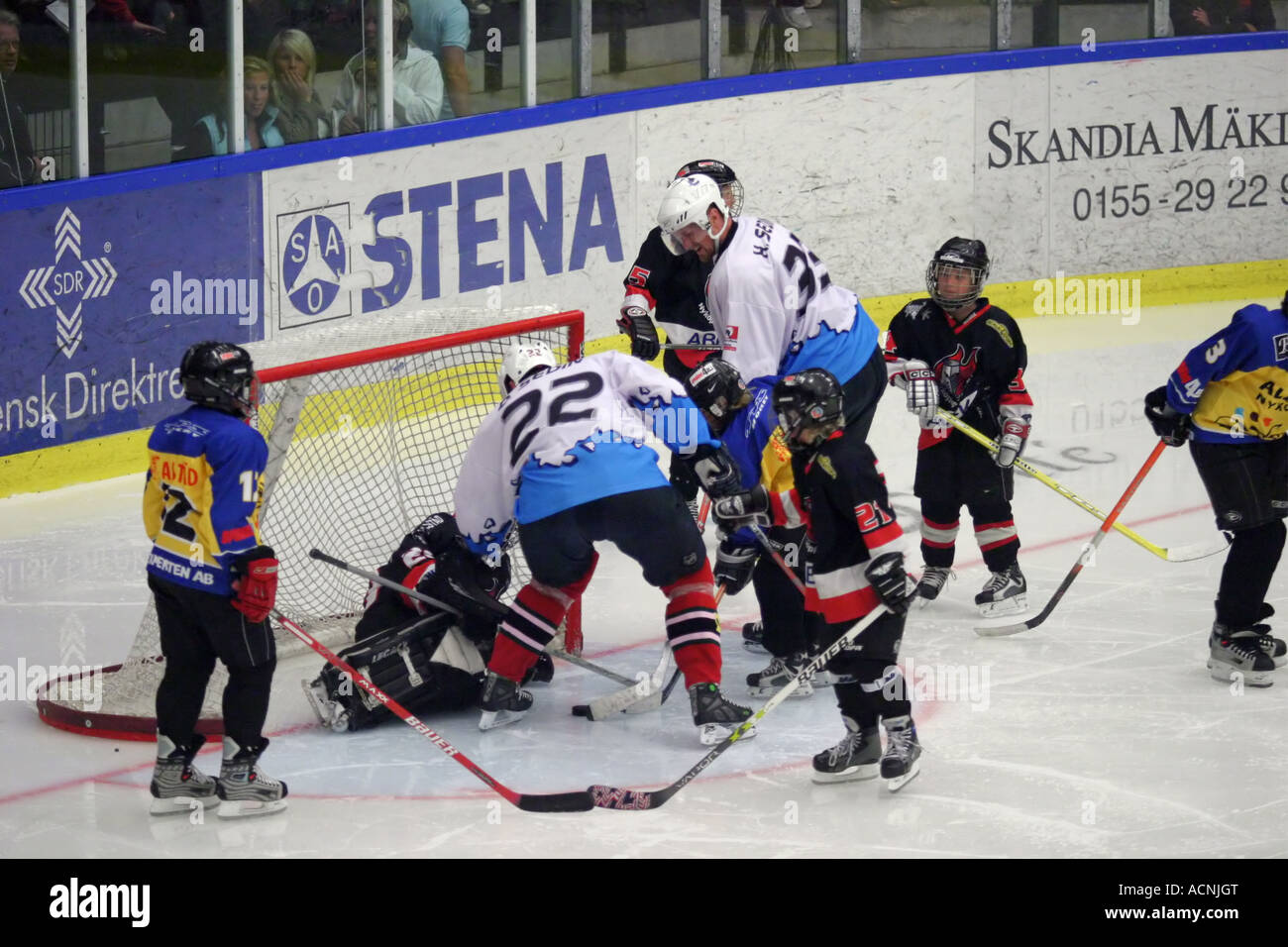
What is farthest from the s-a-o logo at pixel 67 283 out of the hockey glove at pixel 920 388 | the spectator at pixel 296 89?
the hockey glove at pixel 920 388

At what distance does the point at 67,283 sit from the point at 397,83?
73.8 inches

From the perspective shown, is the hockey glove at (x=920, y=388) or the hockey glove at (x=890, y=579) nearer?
the hockey glove at (x=890, y=579)

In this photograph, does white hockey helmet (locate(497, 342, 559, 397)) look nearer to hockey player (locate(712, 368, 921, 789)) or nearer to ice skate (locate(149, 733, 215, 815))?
hockey player (locate(712, 368, 921, 789))

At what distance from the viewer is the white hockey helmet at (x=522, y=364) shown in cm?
477

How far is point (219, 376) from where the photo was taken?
4008 millimetres

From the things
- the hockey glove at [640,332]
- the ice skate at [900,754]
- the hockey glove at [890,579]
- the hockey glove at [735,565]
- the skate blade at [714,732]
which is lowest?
the skate blade at [714,732]

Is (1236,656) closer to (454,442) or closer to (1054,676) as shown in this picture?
(1054,676)

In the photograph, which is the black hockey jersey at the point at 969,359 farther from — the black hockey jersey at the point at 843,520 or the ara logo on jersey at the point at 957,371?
the black hockey jersey at the point at 843,520

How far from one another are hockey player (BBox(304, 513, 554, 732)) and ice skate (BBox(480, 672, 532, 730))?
11 centimetres

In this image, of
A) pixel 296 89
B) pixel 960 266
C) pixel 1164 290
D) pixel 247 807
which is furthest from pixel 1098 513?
pixel 1164 290

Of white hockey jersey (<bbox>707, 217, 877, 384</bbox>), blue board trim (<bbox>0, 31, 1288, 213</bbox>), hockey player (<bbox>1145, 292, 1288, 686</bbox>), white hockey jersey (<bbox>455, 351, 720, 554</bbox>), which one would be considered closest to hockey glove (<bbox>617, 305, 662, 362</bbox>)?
white hockey jersey (<bbox>707, 217, 877, 384</bbox>)

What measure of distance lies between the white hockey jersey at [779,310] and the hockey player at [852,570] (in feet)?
2.74

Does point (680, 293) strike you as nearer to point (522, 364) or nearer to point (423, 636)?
point (522, 364)

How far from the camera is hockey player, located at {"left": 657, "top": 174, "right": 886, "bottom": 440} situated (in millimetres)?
5109
